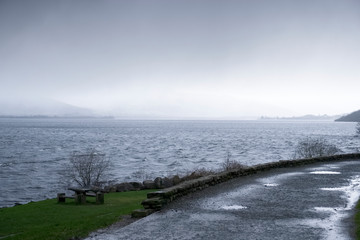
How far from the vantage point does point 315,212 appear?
13.8 meters

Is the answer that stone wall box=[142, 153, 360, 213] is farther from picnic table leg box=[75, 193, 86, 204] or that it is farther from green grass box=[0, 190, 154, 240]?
picnic table leg box=[75, 193, 86, 204]

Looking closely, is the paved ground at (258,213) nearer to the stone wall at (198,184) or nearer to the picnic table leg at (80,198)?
the stone wall at (198,184)

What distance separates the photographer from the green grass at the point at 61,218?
43.7ft

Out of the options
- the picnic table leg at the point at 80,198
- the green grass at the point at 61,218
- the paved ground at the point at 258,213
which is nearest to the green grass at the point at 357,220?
the paved ground at the point at 258,213

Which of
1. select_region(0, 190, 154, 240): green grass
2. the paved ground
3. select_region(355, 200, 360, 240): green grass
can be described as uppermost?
select_region(355, 200, 360, 240): green grass

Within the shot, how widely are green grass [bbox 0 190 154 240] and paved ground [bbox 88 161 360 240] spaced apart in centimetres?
176

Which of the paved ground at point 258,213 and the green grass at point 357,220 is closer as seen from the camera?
the green grass at point 357,220

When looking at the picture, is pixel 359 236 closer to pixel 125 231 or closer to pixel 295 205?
pixel 295 205

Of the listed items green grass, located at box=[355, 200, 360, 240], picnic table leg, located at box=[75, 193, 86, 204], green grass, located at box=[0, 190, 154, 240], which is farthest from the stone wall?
picnic table leg, located at box=[75, 193, 86, 204]

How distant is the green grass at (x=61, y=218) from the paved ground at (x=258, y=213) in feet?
5.76

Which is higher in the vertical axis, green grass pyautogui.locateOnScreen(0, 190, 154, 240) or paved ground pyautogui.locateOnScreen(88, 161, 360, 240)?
paved ground pyautogui.locateOnScreen(88, 161, 360, 240)

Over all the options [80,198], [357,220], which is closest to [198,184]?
[357,220]

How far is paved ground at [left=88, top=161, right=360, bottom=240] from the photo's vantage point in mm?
11156

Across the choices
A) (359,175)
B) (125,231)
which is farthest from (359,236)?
(359,175)
